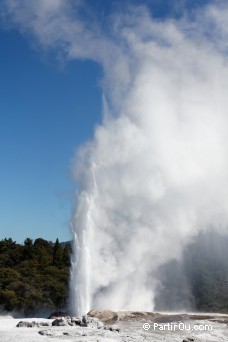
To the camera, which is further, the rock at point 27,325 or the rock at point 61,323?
the rock at point 27,325

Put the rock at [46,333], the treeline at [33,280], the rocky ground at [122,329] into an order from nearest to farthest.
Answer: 1. the rocky ground at [122,329]
2. the rock at [46,333]
3. the treeline at [33,280]

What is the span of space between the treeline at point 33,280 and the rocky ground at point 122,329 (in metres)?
21.2

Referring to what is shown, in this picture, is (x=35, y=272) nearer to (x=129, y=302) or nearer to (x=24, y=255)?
(x=24, y=255)

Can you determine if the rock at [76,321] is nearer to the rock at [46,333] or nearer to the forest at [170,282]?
the rock at [46,333]

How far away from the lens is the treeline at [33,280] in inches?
2008

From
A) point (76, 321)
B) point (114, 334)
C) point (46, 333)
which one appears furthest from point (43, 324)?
point (114, 334)

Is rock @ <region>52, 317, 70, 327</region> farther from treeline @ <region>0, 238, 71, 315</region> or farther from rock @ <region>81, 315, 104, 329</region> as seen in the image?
treeline @ <region>0, 238, 71, 315</region>

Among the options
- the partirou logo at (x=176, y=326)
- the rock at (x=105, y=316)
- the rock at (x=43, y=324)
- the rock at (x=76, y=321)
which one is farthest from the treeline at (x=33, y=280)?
the partirou logo at (x=176, y=326)

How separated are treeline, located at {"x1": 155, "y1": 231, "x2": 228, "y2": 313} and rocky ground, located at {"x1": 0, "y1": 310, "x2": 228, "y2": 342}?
438 inches

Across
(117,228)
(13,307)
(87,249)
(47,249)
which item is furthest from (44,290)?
(47,249)

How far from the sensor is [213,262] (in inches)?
2441

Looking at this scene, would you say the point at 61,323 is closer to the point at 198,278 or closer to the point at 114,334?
the point at 114,334

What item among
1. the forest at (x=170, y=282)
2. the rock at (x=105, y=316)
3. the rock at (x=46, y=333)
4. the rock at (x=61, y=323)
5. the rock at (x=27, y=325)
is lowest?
the rock at (x=46, y=333)

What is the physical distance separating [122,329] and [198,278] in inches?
1196
